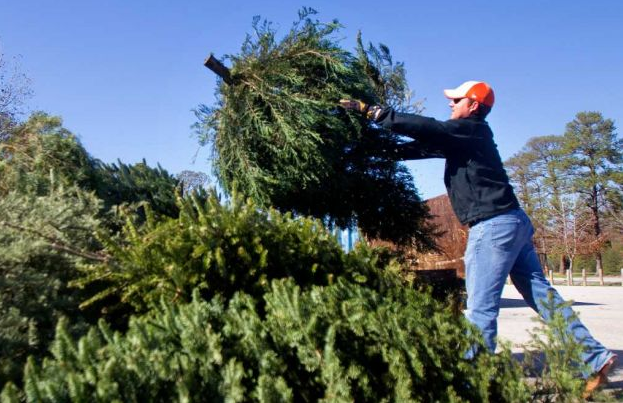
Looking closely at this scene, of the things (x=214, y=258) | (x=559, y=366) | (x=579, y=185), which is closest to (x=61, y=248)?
(x=214, y=258)

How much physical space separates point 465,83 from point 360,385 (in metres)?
2.40

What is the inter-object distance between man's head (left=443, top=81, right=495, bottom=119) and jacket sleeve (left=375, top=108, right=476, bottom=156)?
0.20 metres

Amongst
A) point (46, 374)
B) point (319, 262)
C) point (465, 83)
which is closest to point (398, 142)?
point (465, 83)

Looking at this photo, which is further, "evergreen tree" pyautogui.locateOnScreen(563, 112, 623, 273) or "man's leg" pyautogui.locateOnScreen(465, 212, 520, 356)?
"evergreen tree" pyautogui.locateOnScreen(563, 112, 623, 273)

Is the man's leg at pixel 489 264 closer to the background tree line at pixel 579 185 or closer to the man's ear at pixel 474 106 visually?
the man's ear at pixel 474 106

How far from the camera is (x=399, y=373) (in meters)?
1.45

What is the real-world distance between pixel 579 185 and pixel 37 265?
51.1 meters

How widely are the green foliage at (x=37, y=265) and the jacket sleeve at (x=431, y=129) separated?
5.20 feet

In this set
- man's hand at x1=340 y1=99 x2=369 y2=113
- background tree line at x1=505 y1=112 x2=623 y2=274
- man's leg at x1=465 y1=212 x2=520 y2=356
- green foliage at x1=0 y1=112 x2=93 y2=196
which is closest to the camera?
green foliage at x1=0 y1=112 x2=93 y2=196

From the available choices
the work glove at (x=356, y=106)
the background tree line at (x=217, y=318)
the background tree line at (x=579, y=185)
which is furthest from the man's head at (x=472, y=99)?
the background tree line at (x=579, y=185)

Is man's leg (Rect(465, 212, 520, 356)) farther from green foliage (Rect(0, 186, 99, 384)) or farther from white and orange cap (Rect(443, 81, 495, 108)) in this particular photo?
green foliage (Rect(0, 186, 99, 384))

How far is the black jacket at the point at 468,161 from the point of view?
298 centimetres

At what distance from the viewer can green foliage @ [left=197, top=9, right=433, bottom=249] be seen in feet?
10.6

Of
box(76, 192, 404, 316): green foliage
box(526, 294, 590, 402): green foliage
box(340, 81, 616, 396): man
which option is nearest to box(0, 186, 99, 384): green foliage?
box(76, 192, 404, 316): green foliage
